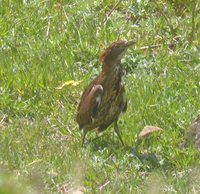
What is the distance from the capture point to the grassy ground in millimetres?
4957

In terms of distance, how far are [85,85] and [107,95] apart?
4.13ft

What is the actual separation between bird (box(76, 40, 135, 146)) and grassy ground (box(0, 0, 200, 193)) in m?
0.20

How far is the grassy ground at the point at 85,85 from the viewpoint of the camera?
16.3 feet

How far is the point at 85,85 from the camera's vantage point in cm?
668

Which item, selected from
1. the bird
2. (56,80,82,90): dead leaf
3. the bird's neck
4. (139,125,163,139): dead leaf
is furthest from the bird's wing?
(56,80,82,90): dead leaf

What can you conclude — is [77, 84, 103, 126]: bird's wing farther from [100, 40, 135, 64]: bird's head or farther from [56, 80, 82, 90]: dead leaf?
[56, 80, 82, 90]: dead leaf

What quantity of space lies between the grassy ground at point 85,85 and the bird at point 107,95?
0.20 m

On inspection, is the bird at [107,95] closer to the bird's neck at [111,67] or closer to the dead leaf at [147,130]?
the bird's neck at [111,67]

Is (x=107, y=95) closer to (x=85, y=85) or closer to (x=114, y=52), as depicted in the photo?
(x=114, y=52)

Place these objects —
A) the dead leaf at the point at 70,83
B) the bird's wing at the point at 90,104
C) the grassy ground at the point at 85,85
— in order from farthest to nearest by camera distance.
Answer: the dead leaf at the point at 70,83 → the bird's wing at the point at 90,104 → the grassy ground at the point at 85,85

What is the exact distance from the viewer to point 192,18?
755 centimetres

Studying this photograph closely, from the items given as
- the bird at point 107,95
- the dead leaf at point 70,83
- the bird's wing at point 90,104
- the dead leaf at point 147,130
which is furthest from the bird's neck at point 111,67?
the dead leaf at point 70,83

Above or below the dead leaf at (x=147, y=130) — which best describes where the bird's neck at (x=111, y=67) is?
above

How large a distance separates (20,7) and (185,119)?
3.06m
